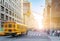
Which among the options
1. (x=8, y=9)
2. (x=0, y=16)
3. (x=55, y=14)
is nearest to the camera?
(x=0, y=16)

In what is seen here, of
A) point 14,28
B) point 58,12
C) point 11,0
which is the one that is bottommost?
point 14,28

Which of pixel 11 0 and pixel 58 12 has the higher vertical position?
pixel 11 0

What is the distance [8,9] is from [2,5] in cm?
490

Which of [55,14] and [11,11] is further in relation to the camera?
[11,11]

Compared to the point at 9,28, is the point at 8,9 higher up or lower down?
higher up

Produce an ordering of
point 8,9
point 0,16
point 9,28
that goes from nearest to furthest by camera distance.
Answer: point 9,28
point 0,16
point 8,9

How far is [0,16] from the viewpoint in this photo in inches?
1687

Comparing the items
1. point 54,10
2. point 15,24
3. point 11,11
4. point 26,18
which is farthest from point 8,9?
point 26,18

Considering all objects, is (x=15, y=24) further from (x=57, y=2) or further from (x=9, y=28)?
(x=57, y=2)

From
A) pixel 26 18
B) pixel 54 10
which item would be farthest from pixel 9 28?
pixel 26 18

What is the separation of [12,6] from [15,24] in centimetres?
2299

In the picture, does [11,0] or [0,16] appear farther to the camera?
[11,0]

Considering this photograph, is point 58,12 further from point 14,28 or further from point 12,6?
point 14,28

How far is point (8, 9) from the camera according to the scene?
49719 mm
